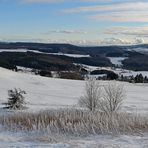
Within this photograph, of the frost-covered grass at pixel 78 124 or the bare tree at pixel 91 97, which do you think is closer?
the frost-covered grass at pixel 78 124

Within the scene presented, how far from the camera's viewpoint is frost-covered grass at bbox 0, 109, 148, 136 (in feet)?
25.8

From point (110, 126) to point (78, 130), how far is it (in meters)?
0.68

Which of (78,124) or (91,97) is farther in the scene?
(91,97)

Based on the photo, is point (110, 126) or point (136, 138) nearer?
point (136, 138)

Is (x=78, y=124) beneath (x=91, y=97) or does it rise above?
above

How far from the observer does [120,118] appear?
863cm

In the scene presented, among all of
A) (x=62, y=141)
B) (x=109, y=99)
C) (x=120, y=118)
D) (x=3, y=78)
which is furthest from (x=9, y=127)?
(x=3, y=78)

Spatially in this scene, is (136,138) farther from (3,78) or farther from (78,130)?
(3,78)

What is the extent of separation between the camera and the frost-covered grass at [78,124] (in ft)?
25.8

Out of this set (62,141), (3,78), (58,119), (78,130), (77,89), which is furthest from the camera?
(3,78)

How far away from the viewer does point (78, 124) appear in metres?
8.07

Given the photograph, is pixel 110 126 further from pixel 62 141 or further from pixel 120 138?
pixel 62 141

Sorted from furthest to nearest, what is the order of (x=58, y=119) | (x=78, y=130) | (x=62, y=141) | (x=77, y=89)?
(x=77, y=89) → (x=58, y=119) → (x=78, y=130) → (x=62, y=141)

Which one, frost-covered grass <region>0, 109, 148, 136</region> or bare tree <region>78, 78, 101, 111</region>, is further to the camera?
bare tree <region>78, 78, 101, 111</region>
